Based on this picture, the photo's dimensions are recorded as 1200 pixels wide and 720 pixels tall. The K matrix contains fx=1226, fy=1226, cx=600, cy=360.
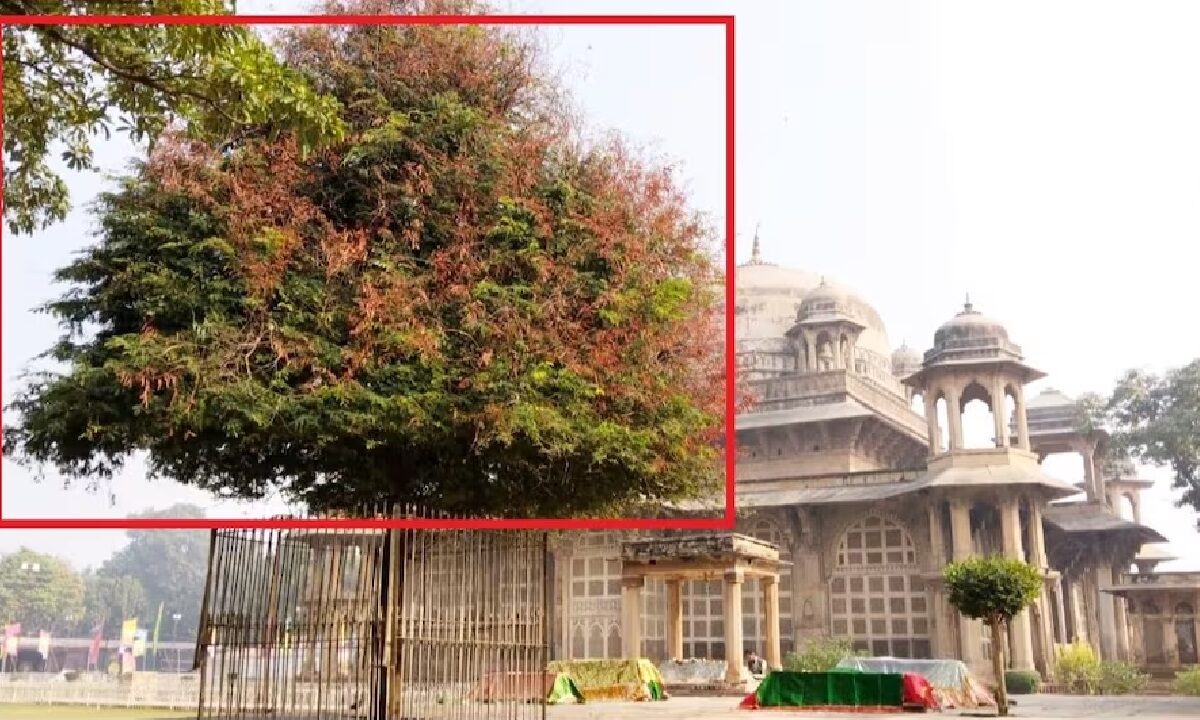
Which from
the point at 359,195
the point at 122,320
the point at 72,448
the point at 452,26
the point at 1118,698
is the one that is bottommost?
the point at 1118,698

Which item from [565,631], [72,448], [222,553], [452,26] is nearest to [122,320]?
[72,448]

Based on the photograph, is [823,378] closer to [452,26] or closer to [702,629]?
[702,629]

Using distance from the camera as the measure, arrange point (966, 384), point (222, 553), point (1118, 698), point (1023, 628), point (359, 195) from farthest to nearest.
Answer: point (966, 384), point (1023, 628), point (1118, 698), point (359, 195), point (222, 553)

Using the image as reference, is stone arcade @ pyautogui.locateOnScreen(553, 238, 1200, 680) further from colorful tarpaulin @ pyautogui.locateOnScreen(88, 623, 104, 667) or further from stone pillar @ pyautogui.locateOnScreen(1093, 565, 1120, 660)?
colorful tarpaulin @ pyautogui.locateOnScreen(88, 623, 104, 667)

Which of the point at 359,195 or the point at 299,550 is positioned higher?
the point at 359,195

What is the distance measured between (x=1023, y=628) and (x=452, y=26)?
2054 cm

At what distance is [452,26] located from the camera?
500 inches

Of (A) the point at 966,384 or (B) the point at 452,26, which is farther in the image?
(A) the point at 966,384

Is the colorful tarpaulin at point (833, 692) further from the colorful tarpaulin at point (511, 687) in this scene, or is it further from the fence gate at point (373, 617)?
the fence gate at point (373, 617)

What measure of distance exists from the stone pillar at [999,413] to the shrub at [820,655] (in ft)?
20.1

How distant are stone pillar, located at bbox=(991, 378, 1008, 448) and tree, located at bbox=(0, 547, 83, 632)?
161ft

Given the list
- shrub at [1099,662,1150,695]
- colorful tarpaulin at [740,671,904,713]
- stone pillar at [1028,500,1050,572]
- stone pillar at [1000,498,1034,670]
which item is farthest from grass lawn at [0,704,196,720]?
stone pillar at [1028,500,1050,572]

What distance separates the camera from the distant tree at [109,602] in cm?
6712

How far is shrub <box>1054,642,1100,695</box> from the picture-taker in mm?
26312
